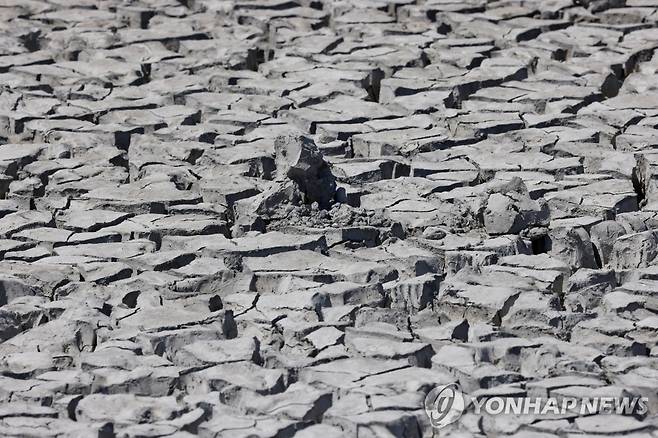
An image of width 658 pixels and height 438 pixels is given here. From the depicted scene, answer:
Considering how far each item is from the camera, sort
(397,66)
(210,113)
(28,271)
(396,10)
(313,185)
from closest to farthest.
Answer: (28,271) → (313,185) → (210,113) → (397,66) → (396,10)

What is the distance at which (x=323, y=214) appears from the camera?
5.59m

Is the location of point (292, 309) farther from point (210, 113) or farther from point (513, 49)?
point (513, 49)

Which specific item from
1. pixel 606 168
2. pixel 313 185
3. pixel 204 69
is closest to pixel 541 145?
pixel 606 168

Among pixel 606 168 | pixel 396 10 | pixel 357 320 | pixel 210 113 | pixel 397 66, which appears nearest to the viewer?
pixel 357 320

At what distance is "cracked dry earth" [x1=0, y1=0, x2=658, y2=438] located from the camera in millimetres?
4254

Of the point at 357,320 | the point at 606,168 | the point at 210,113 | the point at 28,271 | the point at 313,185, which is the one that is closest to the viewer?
the point at 357,320

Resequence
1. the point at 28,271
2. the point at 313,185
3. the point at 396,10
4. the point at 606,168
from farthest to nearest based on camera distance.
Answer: the point at 396,10 → the point at 606,168 → the point at 313,185 → the point at 28,271

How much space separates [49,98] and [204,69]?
0.80 metres

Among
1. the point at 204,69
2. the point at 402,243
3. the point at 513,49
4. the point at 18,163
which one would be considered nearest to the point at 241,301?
the point at 402,243

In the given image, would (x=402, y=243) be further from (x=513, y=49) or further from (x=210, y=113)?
(x=513, y=49)

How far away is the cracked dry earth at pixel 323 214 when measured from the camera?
4.25 metres

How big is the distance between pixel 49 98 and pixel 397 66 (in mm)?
1625

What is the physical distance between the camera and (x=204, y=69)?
24.9 feet

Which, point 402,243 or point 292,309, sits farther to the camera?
point 402,243
